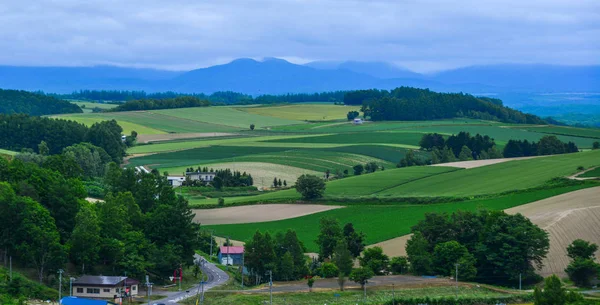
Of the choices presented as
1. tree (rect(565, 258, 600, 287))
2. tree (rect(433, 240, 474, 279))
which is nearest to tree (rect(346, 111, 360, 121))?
tree (rect(433, 240, 474, 279))

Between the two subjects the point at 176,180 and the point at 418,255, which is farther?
the point at 176,180

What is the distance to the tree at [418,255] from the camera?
203 feet

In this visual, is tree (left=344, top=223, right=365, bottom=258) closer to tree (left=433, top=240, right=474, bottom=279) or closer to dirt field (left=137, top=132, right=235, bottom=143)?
tree (left=433, top=240, right=474, bottom=279)

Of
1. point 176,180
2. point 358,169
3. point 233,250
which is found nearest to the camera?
point 233,250

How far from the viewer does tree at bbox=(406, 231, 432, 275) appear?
203 feet

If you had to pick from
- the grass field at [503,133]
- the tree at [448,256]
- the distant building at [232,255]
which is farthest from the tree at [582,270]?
the grass field at [503,133]

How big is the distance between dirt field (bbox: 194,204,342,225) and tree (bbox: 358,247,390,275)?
17448mm

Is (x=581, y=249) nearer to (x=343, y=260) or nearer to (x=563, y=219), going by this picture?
(x=563, y=219)

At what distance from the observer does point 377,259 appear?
6256 centimetres

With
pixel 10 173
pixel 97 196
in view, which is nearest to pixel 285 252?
pixel 10 173

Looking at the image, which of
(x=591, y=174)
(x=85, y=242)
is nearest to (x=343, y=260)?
(x=85, y=242)

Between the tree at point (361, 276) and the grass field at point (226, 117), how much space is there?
116 metres

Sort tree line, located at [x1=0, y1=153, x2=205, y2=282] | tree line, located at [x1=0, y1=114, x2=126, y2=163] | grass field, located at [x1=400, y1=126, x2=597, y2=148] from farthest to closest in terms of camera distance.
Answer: grass field, located at [x1=400, y1=126, x2=597, y2=148] < tree line, located at [x1=0, y1=114, x2=126, y2=163] < tree line, located at [x1=0, y1=153, x2=205, y2=282]

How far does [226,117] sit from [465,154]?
234 feet
